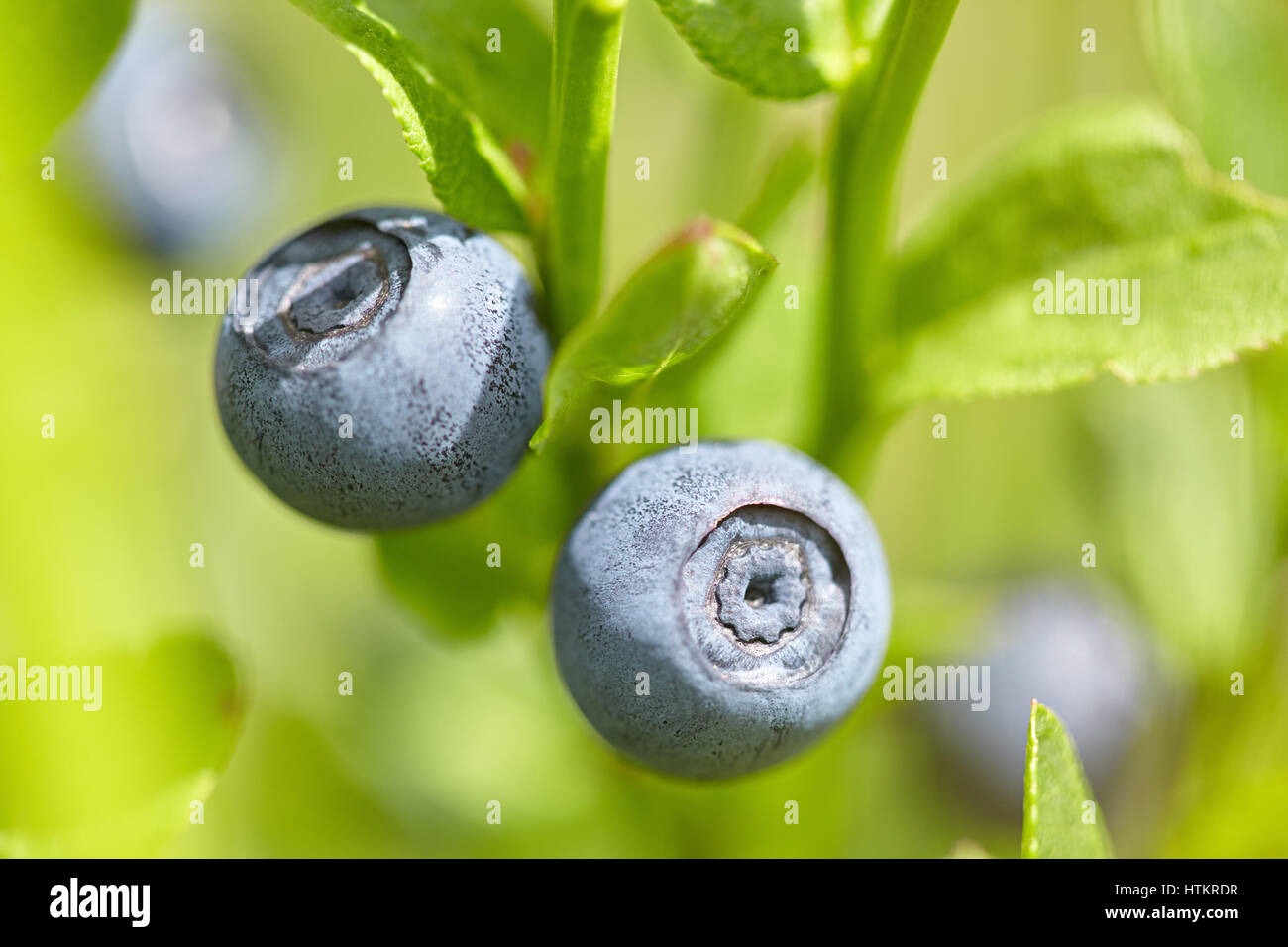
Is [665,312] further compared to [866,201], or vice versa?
[866,201]

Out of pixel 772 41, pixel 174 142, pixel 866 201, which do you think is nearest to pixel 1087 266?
pixel 866 201

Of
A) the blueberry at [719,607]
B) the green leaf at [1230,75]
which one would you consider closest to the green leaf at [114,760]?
the blueberry at [719,607]

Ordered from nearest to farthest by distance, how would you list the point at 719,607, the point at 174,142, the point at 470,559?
1. the point at 719,607
2. the point at 470,559
3. the point at 174,142

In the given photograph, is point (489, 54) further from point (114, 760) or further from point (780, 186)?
point (114, 760)

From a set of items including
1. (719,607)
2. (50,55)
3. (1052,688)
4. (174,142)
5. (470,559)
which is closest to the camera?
(719,607)

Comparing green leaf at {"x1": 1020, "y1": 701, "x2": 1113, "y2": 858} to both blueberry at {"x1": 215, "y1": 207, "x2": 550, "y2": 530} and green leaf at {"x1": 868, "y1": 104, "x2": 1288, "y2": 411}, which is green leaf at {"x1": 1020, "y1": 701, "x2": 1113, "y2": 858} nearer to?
green leaf at {"x1": 868, "y1": 104, "x2": 1288, "y2": 411}

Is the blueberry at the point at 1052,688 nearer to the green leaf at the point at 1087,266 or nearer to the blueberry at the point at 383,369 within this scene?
the green leaf at the point at 1087,266
